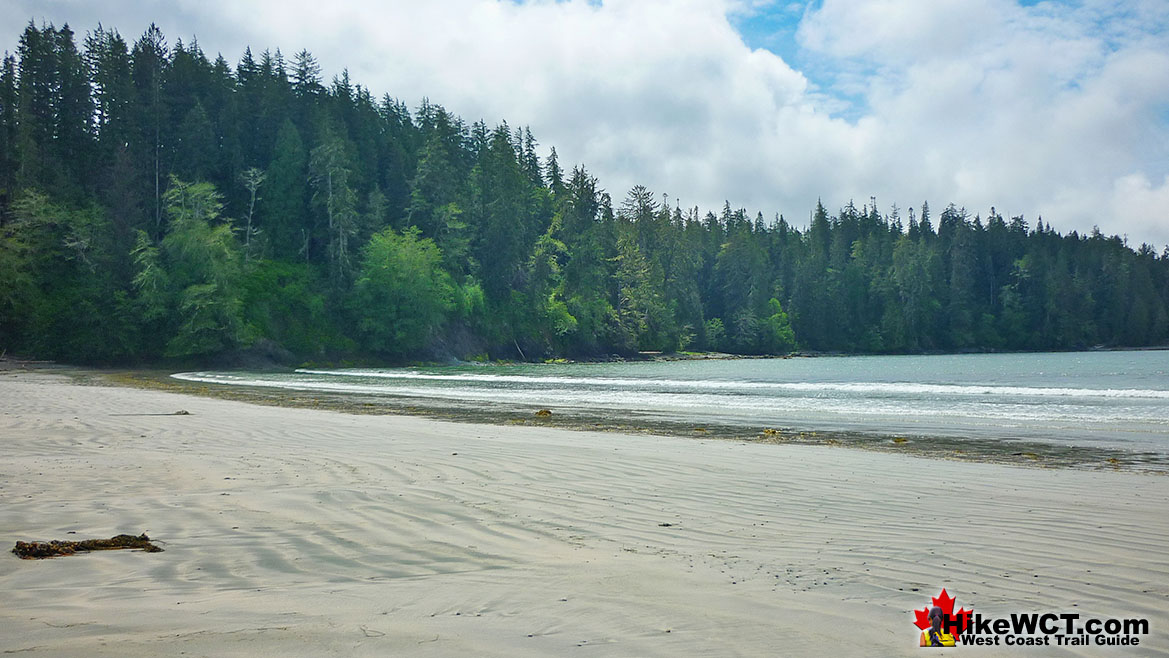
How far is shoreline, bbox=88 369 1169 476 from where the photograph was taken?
10.2m

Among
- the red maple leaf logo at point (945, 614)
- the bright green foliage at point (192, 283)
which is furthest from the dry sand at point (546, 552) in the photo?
the bright green foliage at point (192, 283)

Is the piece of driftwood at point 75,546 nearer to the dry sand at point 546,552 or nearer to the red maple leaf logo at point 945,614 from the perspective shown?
the dry sand at point 546,552

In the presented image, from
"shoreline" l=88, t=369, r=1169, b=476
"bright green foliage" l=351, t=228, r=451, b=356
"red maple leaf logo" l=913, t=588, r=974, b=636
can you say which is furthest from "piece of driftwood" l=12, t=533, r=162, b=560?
"bright green foliage" l=351, t=228, r=451, b=356

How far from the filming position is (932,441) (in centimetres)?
1270

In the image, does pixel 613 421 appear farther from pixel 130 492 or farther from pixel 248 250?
pixel 248 250

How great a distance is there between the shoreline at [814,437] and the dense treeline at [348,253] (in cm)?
3736

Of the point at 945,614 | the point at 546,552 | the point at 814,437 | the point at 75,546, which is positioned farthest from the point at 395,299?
the point at 945,614

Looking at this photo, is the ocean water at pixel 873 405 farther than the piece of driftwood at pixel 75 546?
Yes

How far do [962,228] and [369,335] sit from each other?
338 ft

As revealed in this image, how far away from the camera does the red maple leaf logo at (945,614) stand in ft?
11.8

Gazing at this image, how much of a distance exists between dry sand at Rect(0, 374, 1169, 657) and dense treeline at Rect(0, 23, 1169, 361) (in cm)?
4876

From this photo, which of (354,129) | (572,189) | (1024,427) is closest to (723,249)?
(572,189)

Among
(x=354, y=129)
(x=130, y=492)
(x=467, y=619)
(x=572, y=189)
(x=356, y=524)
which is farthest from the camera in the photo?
(x=572, y=189)

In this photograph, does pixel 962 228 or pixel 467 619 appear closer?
pixel 467 619
